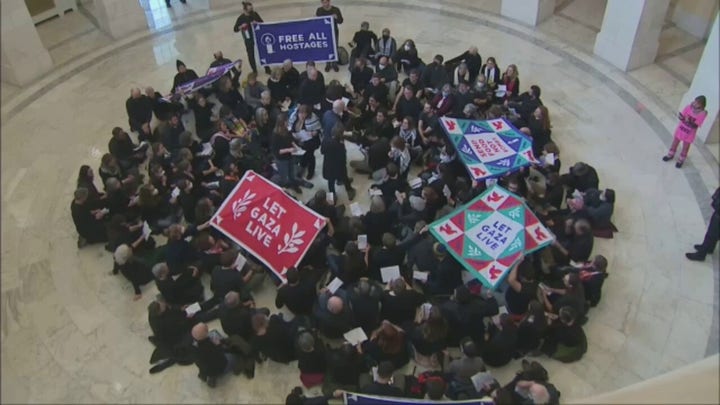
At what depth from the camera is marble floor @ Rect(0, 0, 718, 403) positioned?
8.73 m

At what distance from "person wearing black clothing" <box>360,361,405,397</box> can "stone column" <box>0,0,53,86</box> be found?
1071 cm

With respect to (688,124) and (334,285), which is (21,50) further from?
(688,124)

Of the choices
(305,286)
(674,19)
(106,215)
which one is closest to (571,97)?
(674,19)

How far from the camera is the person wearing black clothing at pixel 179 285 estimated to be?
8.95 metres

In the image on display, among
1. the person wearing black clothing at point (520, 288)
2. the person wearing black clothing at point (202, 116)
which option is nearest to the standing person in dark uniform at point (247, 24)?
the person wearing black clothing at point (202, 116)

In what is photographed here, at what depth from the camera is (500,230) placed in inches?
364

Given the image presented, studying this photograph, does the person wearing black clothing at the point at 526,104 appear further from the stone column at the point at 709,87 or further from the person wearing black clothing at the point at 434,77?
the stone column at the point at 709,87

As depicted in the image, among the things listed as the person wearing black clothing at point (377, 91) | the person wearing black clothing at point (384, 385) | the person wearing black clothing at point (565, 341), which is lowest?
the person wearing black clothing at point (565, 341)

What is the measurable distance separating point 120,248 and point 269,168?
3088 mm

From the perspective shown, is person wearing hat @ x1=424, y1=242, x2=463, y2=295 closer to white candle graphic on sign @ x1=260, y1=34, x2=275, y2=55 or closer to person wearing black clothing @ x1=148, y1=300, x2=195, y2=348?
person wearing black clothing @ x1=148, y1=300, x2=195, y2=348

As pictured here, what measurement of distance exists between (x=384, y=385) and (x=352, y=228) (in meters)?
2.73

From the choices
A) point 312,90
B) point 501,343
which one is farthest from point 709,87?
point 312,90

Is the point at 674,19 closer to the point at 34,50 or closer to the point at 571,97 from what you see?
the point at 571,97

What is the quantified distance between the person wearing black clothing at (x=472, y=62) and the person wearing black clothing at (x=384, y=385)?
7.44 m
